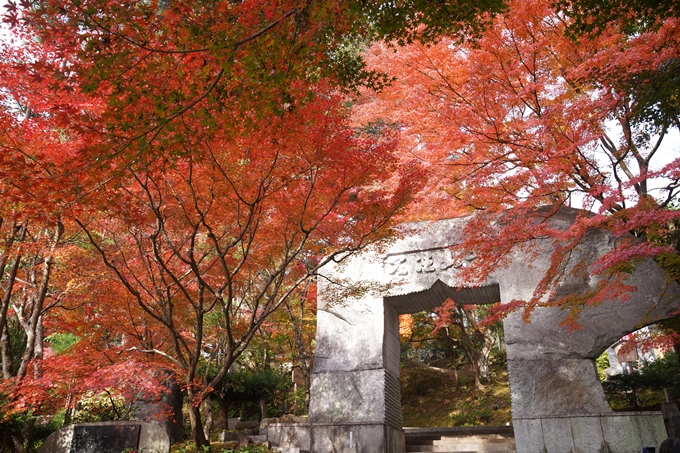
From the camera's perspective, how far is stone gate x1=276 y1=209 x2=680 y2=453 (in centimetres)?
859

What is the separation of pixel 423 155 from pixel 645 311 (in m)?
5.12

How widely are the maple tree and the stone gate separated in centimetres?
53

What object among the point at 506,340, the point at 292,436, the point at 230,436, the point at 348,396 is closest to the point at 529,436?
the point at 506,340

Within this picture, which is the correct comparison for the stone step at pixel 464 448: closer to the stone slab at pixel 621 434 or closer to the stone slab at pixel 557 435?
the stone slab at pixel 557 435

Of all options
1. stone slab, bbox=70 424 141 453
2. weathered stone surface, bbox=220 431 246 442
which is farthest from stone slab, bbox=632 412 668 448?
stone slab, bbox=70 424 141 453

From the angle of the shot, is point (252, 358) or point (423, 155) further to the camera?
point (252, 358)

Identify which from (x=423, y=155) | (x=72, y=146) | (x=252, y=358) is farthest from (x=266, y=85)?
(x=252, y=358)

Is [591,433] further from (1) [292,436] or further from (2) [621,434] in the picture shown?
(1) [292,436]

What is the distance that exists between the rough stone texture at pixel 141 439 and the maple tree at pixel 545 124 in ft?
20.5

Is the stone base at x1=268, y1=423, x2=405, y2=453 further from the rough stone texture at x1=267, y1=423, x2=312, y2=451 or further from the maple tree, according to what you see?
the maple tree

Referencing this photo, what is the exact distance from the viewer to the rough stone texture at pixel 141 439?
7480 millimetres

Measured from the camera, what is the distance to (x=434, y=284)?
33.9ft

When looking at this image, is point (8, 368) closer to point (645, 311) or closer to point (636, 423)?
point (636, 423)

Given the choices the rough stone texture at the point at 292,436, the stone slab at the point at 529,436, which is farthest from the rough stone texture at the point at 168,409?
the stone slab at the point at 529,436
